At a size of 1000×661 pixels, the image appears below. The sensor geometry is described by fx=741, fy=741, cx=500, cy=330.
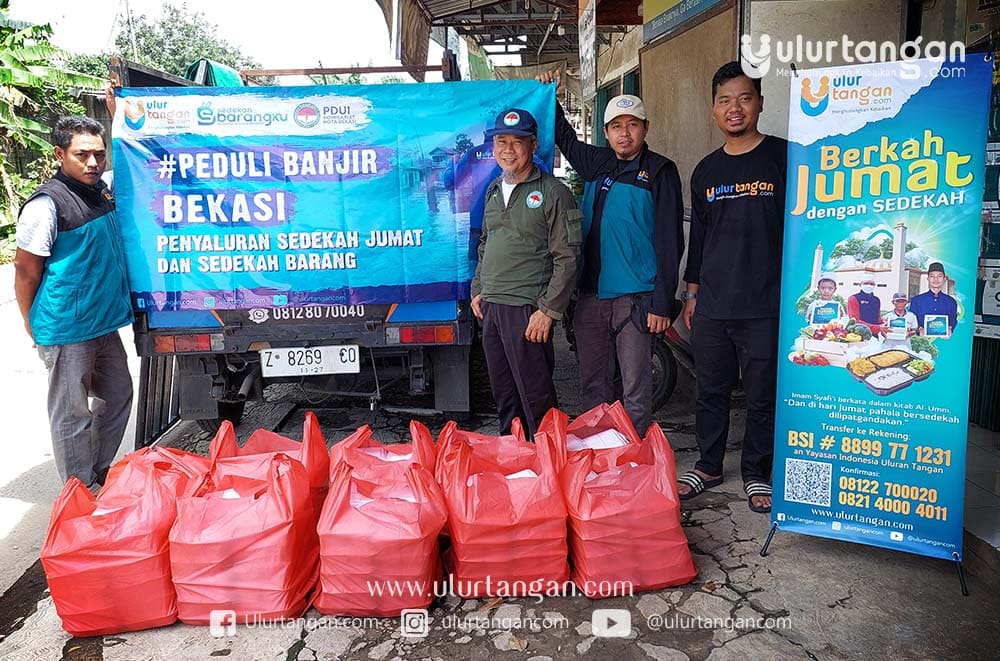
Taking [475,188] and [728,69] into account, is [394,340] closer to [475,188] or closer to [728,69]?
[475,188]

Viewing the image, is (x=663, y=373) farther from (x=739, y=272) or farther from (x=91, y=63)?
(x=91, y=63)

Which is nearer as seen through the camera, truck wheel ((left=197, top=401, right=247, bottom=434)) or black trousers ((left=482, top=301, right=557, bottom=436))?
black trousers ((left=482, top=301, right=557, bottom=436))

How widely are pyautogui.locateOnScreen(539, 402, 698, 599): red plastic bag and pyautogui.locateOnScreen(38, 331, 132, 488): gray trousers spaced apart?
2.53 m

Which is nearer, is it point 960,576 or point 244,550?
point 244,550

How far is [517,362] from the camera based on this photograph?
3.86m

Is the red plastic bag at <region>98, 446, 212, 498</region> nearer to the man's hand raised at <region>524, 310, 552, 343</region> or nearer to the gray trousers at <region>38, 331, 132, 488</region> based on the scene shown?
the gray trousers at <region>38, 331, 132, 488</region>

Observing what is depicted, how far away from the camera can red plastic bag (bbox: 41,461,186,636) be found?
8.74 ft

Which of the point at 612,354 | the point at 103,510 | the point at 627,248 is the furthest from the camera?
the point at 612,354

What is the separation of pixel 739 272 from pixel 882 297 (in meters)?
0.66

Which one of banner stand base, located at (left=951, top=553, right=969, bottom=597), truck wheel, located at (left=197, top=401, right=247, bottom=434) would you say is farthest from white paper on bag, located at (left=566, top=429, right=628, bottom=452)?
truck wheel, located at (left=197, top=401, right=247, bottom=434)

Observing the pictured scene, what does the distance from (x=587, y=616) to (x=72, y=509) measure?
1.96 metres

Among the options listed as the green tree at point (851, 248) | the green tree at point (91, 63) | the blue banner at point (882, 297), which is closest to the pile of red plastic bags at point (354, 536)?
the blue banner at point (882, 297)

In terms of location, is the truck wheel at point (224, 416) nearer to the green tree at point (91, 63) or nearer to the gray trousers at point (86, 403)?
the gray trousers at point (86, 403)

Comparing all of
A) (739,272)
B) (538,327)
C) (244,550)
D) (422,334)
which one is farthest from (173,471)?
(739,272)
